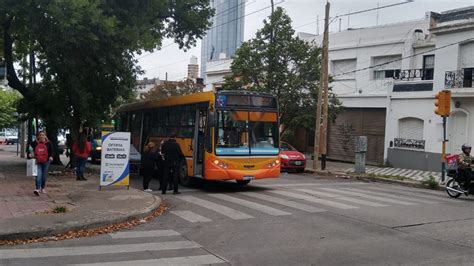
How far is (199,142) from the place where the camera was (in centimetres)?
1588

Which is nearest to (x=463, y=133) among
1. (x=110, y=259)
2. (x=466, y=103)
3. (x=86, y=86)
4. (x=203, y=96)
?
(x=466, y=103)

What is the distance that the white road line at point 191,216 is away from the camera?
1061cm

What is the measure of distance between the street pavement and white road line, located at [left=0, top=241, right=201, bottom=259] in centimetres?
1

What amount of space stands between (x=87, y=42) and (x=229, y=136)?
5.74 meters

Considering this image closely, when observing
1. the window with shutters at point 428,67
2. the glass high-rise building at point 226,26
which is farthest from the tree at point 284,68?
the window with shutters at point 428,67

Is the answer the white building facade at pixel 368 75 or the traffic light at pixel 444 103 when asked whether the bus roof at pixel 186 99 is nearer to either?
the traffic light at pixel 444 103

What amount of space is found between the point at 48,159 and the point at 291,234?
7.19 meters

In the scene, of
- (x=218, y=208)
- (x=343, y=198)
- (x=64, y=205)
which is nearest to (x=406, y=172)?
(x=343, y=198)

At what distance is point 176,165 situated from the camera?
47.7 feet

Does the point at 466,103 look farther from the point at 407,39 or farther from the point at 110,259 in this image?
the point at 110,259

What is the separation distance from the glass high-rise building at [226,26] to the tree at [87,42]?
262 centimetres

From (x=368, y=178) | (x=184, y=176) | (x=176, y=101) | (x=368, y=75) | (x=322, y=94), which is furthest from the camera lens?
(x=368, y=75)

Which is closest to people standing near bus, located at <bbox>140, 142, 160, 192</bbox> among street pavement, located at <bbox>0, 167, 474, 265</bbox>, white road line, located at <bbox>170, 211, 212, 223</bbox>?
street pavement, located at <bbox>0, 167, 474, 265</bbox>

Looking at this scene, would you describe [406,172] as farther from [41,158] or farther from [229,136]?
[41,158]
